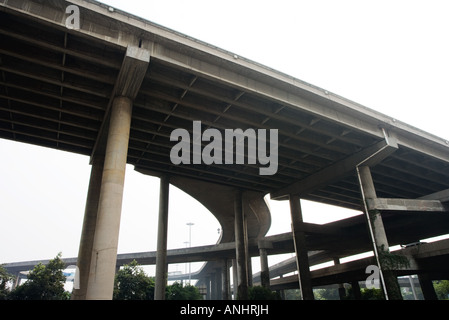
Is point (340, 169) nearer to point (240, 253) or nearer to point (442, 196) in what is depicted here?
point (442, 196)

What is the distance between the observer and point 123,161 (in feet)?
54.2

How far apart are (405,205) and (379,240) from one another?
591 cm

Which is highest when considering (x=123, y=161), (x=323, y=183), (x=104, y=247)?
(x=323, y=183)

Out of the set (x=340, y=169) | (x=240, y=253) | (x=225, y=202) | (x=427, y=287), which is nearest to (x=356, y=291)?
(x=427, y=287)

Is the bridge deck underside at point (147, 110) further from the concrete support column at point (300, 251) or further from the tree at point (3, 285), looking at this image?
the tree at point (3, 285)

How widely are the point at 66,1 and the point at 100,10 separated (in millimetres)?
1513

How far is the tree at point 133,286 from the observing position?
38219mm

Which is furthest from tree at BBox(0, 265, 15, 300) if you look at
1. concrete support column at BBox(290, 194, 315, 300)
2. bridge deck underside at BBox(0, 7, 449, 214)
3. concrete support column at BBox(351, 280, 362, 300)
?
concrete support column at BBox(351, 280, 362, 300)

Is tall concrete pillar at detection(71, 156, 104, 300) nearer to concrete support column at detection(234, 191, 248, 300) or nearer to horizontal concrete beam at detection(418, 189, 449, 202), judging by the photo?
concrete support column at detection(234, 191, 248, 300)

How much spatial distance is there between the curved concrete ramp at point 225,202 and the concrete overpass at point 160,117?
157 inches

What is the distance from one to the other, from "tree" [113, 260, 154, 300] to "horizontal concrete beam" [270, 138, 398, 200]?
19769 mm

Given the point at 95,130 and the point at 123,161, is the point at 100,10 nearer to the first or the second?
the point at 123,161

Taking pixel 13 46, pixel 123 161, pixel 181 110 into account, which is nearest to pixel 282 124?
pixel 181 110

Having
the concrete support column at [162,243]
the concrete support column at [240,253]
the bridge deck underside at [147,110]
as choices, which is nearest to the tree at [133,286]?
the concrete support column at [162,243]
